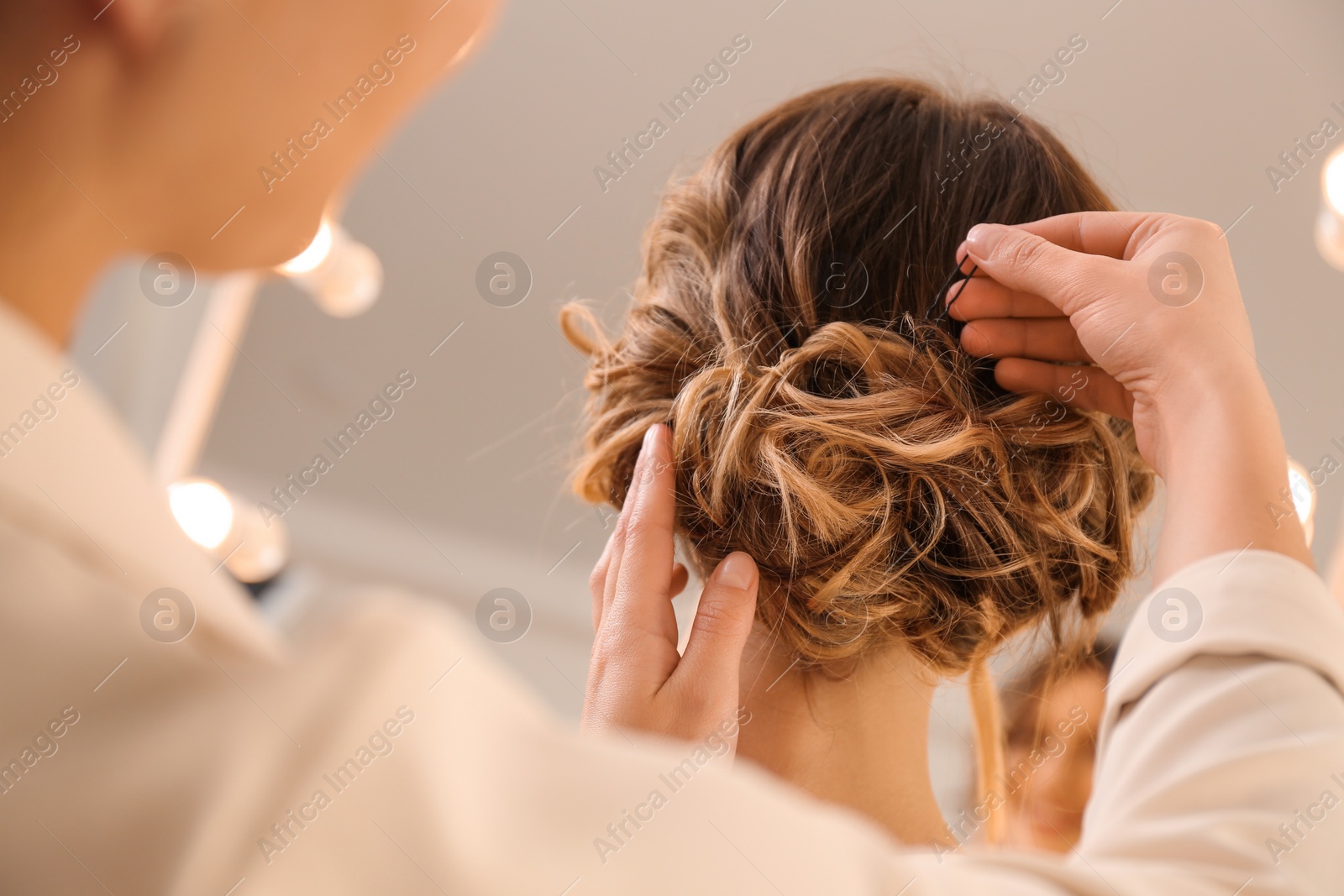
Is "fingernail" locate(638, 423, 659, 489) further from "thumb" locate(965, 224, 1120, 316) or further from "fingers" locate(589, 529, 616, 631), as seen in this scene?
"thumb" locate(965, 224, 1120, 316)

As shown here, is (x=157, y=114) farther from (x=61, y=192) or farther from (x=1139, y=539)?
(x=1139, y=539)

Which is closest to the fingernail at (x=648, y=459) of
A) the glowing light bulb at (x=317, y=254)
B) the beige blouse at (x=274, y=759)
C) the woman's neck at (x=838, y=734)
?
the woman's neck at (x=838, y=734)

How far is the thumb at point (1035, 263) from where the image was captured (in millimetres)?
690

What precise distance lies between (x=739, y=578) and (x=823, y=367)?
0.69 feet

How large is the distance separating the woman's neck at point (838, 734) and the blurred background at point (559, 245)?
0.46m

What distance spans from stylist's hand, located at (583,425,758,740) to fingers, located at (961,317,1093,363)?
286mm

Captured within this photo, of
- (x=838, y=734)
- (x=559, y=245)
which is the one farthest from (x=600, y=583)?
(x=559, y=245)

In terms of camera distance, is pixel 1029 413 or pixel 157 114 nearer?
pixel 157 114

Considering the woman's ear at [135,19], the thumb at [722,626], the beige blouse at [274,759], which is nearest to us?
the beige blouse at [274,759]

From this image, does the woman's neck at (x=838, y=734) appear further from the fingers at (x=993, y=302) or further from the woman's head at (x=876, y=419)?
the fingers at (x=993, y=302)

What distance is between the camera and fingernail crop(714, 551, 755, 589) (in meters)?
0.73

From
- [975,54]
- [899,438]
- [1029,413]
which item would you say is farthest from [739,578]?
[975,54]

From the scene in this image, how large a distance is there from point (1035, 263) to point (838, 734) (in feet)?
1.53

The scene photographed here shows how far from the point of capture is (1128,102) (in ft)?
6.14
